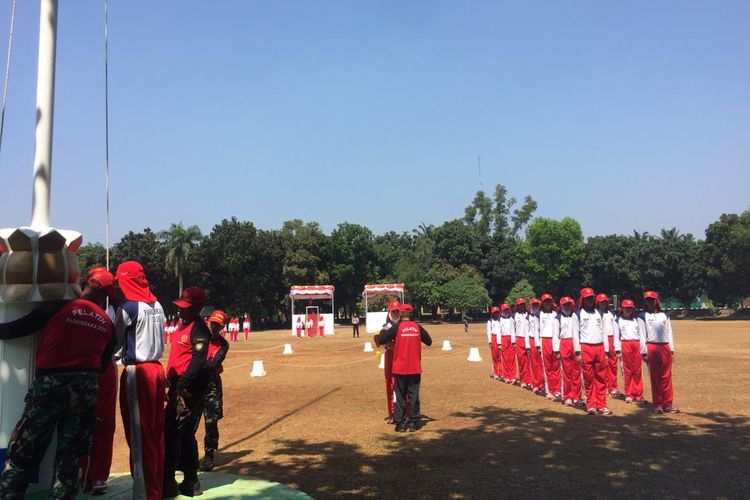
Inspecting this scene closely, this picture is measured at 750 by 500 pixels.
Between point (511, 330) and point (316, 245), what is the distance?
5034 centimetres

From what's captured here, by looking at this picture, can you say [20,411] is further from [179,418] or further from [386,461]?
[386,461]

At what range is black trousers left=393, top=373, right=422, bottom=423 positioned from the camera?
866 cm

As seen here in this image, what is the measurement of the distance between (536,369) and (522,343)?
0.79 m

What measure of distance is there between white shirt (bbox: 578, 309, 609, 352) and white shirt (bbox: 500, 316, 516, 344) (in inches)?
134

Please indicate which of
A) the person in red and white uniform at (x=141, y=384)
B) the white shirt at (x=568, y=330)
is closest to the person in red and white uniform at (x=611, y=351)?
the white shirt at (x=568, y=330)

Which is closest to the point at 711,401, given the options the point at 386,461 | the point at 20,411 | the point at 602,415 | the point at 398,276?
the point at 602,415

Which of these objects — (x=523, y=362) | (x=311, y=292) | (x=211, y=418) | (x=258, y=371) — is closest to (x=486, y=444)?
(x=211, y=418)

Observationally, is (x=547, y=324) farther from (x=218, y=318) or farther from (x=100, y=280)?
(x=100, y=280)

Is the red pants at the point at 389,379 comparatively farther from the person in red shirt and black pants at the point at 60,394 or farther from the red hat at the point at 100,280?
the person in red shirt and black pants at the point at 60,394

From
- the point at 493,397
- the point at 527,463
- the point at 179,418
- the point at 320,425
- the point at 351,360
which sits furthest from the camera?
the point at 351,360

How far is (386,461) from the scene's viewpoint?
22.5ft

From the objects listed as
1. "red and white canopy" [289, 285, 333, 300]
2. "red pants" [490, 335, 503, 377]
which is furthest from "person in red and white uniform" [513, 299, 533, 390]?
"red and white canopy" [289, 285, 333, 300]

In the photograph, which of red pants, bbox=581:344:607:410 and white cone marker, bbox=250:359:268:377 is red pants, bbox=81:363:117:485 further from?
white cone marker, bbox=250:359:268:377

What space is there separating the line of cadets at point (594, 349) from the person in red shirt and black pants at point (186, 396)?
7.34m
